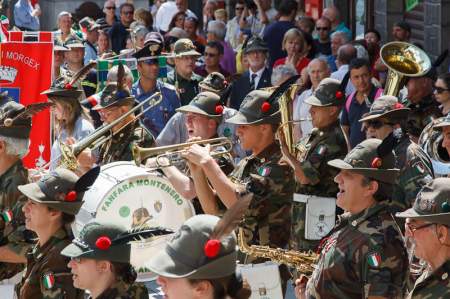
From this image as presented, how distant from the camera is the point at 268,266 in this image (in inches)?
323

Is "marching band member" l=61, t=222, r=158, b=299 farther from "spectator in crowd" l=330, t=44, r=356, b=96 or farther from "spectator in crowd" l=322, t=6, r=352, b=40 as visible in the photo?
"spectator in crowd" l=322, t=6, r=352, b=40

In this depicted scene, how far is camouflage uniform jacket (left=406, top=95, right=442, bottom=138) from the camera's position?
35.2 feet

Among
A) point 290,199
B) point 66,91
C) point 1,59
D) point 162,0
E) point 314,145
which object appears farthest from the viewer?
point 162,0

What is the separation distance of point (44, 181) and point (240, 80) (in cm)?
722

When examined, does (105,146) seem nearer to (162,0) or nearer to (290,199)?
(290,199)

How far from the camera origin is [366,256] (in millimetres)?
6941

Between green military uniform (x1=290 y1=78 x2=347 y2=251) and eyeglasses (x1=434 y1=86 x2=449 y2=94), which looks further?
eyeglasses (x1=434 y1=86 x2=449 y2=94)

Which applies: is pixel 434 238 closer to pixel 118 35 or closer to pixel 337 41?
pixel 337 41

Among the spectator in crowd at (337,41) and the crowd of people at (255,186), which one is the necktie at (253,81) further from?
the spectator in crowd at (337,41)

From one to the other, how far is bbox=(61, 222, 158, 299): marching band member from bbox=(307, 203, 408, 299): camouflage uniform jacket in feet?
3.65

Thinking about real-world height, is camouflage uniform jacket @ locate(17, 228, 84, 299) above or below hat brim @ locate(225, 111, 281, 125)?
below

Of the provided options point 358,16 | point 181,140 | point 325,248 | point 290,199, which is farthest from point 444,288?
point 358,16

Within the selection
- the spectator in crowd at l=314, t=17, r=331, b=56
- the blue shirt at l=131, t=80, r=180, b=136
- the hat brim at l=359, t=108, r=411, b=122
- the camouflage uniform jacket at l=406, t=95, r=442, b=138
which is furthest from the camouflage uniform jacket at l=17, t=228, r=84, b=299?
the spectator in crowd at l=314, t=17, r=331, b=56

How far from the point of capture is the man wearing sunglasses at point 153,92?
42.5 ft
